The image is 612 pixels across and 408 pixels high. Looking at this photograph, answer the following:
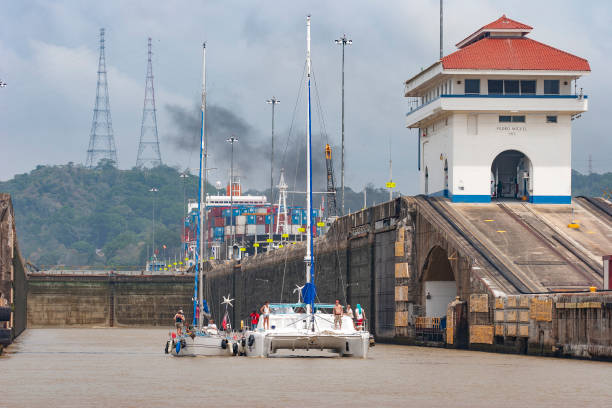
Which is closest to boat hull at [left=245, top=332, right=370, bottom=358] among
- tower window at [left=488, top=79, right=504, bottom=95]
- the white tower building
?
the white tower building

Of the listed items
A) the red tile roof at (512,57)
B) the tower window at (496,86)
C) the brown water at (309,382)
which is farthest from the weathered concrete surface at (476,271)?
the red tile roof at (512,57)

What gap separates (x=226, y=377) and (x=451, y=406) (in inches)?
468

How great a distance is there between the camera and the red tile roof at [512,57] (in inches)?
2958

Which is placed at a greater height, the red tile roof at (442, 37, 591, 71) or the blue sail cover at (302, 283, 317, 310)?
the red tile roof at (442, 37, 591, 71)

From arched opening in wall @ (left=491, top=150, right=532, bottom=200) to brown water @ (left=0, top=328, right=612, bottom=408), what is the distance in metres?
26.4

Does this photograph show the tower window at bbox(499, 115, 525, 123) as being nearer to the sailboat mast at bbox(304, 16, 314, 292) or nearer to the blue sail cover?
the sailboat mast at bbox(304, 16, 314, 292)

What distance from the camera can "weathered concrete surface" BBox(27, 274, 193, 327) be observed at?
14075cm

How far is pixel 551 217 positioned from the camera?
71.6 m

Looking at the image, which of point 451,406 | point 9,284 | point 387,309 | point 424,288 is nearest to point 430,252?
point 424,288

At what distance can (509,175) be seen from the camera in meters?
79.2

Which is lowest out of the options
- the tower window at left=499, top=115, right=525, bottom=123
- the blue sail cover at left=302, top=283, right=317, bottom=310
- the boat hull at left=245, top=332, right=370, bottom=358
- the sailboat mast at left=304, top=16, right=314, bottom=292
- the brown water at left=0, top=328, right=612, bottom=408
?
the brown water at left=0, top=328, right=612, bottom=408

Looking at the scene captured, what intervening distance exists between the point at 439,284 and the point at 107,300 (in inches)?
3261

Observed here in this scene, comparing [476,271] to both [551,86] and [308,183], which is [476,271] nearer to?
Answer: [308,183]

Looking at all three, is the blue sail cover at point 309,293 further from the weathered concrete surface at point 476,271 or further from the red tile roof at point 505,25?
the red tile roof at point 505,25
